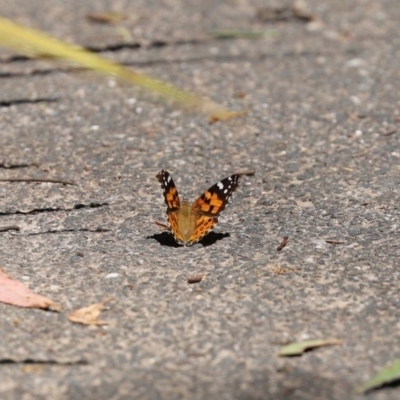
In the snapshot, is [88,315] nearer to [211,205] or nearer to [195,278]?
[195,278]

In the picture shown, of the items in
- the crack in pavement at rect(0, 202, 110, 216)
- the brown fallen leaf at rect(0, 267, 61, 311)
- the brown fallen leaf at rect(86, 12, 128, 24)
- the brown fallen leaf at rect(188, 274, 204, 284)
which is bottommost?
the brown fallen leaf at rect(0, 267, 61, 311)

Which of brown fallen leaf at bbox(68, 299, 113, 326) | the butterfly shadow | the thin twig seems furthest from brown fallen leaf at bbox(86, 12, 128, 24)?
brown fallen leaf at bbox(68, 299, 113, 326)

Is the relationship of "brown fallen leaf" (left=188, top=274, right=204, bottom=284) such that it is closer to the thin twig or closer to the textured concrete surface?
the textured concrete surface

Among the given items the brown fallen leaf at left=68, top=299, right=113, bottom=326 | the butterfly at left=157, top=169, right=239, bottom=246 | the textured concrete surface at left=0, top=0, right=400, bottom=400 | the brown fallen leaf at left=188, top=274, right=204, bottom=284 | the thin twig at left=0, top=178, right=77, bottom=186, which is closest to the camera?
the textured concrete surface at left=0, top=0, right=400, bottom=400

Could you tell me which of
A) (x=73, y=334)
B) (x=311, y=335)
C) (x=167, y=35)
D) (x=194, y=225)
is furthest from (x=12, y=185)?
(x=167, y=35)

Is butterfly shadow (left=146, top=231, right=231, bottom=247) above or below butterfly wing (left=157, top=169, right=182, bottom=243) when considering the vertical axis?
below

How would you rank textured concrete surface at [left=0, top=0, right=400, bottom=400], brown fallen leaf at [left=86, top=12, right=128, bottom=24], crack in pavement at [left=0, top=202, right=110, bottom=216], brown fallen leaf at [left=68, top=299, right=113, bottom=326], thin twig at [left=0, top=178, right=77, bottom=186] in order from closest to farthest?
textured concrete surface at [left=0, top=0, right=400, bottom=400] < brown fallen leaf at [left=68, top=299, right=113, bottom=326] < crack in pavement at [left=0, top=202, right=110, bottom=216] < thin twig at [left=0, top=178, right=77, bottom=186] < brown fallen leaf at [left=86, top=12, right=128, bottom=24]
